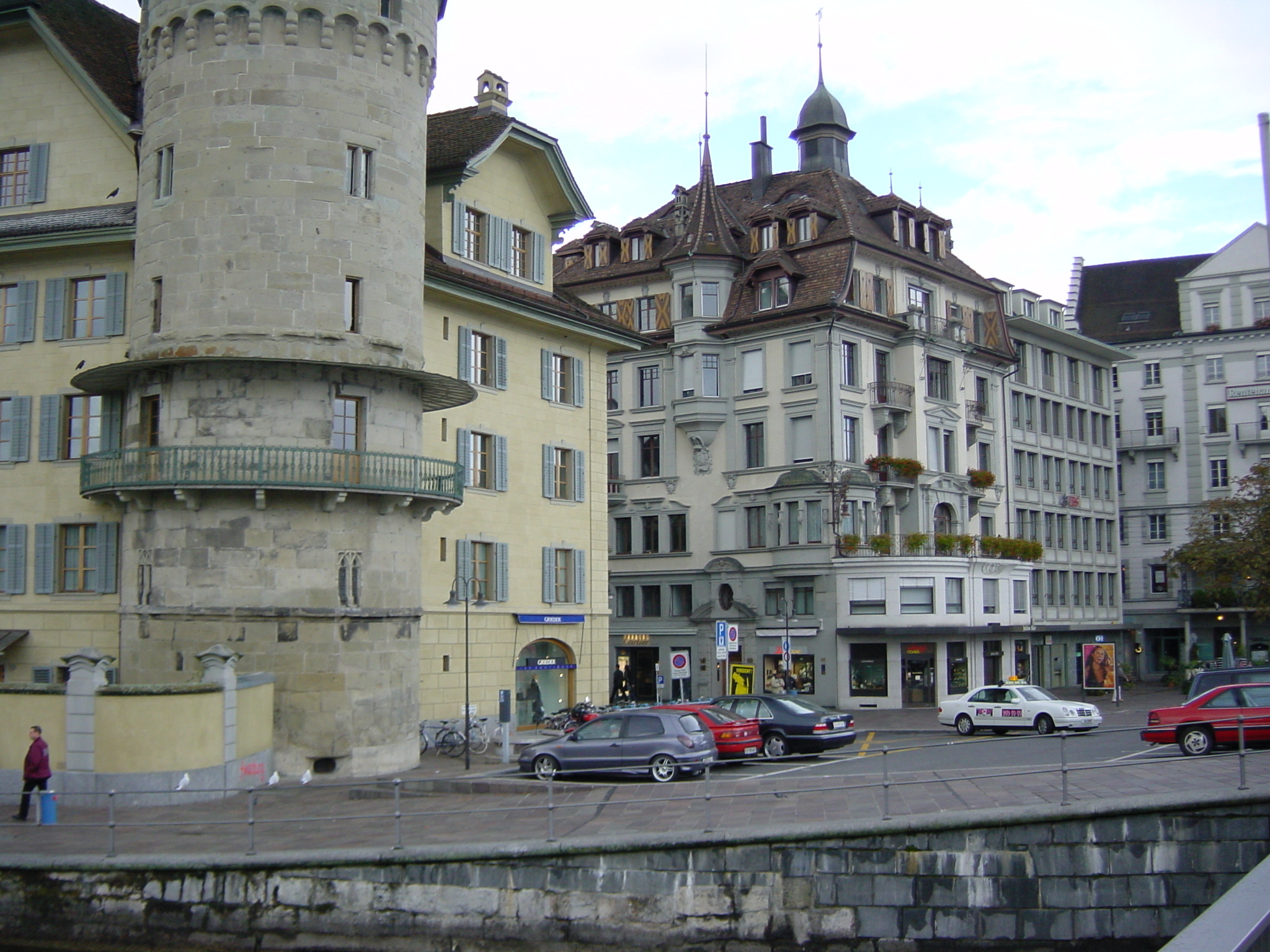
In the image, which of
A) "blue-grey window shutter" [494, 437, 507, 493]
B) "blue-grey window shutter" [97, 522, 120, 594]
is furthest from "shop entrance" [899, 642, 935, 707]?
"blue-grey window shutter" [97, 522, 120, 594]

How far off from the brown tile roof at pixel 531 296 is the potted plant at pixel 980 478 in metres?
24.0

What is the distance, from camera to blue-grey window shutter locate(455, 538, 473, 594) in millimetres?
36031

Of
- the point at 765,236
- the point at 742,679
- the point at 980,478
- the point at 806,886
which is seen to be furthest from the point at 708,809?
the point at 980,478

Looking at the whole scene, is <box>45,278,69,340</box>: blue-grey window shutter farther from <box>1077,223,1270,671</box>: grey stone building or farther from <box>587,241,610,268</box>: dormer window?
<box>1077,223,1270,671</box>: grey stone building

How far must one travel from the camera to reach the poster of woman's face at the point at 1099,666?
5241 cm

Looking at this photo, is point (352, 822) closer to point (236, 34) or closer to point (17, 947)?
point (17, 947)

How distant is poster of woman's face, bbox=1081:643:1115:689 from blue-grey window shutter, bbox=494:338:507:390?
27.6m

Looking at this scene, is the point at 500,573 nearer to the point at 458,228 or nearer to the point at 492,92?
the point at 458,228

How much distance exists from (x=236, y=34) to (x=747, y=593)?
3440 centimetres

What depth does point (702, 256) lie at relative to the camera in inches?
2295

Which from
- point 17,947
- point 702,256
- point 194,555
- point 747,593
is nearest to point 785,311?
point 702,256

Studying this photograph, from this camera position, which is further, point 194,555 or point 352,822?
point 194,555

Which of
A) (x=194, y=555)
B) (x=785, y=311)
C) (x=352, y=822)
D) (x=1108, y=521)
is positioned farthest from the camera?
(x=1108, y=521)

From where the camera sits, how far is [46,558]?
32.5 m
